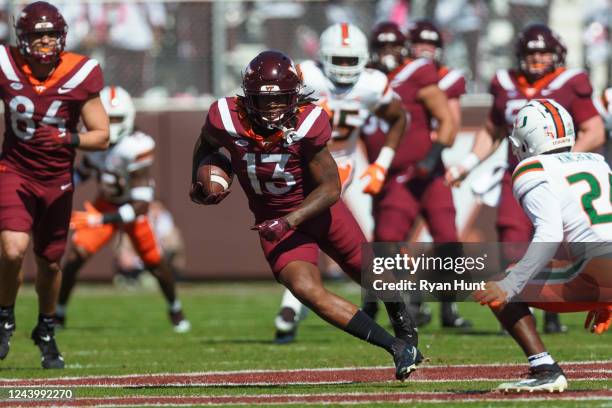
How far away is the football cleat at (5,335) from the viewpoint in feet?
23.2

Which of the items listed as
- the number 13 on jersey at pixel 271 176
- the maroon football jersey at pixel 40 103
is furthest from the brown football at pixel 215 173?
the maroon football jersey at pixel 40 103

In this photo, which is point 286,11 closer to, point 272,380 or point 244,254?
point 244,254

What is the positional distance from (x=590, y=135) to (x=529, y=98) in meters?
0.47

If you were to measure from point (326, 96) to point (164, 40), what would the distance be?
6.20 meters

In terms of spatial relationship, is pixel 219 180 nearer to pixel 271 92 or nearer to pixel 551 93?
pixel 271 92

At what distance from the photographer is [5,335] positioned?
714cm

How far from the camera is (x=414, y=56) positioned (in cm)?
1005

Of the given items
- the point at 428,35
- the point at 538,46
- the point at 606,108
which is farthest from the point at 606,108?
the point at 428,35

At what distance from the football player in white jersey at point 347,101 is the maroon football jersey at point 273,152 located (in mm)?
2088

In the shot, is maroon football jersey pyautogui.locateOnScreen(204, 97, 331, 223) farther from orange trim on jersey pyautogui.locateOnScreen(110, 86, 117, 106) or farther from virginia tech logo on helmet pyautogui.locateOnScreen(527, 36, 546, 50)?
orange trim on jersey pyautogui.locateOnScreen(110, 86, 117, 106)

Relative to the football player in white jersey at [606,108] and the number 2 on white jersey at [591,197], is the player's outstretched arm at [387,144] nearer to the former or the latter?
the football player in white jersey at [606,108]

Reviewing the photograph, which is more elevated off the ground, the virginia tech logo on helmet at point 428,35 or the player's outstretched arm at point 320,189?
the virginia tech logo on helmet at point 428,35

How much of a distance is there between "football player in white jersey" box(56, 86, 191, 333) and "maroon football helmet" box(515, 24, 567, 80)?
2941 mm

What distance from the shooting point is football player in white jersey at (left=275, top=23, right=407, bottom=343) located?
838 centimetres
